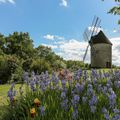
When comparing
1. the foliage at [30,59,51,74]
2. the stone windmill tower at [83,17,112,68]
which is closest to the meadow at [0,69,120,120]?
the foliage at [30,59,51,74]

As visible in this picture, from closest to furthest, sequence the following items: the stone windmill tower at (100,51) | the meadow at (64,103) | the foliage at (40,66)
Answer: the meadow at (64,103) → the foliage at (40,66) → the stone windmill tower at (100,51)

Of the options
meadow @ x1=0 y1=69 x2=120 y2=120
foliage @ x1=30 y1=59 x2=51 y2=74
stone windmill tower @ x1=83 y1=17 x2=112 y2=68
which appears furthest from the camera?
stone windmill tower @ x1=83 y1=17 x2=112 y2=68

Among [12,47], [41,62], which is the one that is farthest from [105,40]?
[41,62]

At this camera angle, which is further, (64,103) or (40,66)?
(40,66)

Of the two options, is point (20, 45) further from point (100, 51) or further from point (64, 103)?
point (64, 103)

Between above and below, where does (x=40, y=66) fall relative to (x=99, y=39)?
below

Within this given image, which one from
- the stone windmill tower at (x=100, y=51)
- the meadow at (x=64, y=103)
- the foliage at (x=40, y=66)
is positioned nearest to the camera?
the meadow at (x=64, y=103)

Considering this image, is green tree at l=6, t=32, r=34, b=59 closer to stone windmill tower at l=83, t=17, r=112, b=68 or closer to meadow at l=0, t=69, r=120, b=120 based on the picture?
stone windmill tower at l=83, t=17, r=112, b=68

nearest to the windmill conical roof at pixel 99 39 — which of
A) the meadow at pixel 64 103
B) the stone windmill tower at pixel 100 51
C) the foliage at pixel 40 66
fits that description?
the stone windmill tower at pixel 100 51

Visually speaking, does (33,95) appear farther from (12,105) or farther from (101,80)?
(101,80)

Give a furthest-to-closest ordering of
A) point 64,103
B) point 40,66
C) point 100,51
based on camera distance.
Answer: point 100,51
point 40,66
point 64,103

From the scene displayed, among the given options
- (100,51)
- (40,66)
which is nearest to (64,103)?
(40,66)

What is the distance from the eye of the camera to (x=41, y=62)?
3123 centimetres

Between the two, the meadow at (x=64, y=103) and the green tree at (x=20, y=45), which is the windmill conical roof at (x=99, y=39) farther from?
the meadow at (x=64, y=103)
